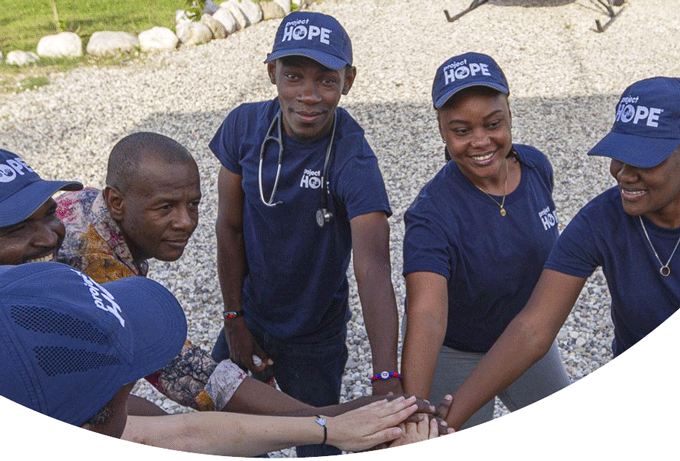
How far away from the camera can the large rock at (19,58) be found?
445 inches

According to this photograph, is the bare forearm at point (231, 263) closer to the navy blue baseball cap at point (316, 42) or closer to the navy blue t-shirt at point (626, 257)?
the navy blue baseball cap at point (316, 42)

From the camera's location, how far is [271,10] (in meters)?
13.2

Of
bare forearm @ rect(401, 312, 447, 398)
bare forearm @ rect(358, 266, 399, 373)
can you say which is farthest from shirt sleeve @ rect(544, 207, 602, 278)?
bare forearm @ rect(358, 266, 399, 373)

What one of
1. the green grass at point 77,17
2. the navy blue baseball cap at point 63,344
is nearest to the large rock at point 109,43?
the green grass at point 77,17

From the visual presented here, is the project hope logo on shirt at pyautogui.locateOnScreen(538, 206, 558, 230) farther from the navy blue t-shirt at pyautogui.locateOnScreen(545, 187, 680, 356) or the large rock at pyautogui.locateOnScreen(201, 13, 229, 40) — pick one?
the large rock at pyautogui.locateOnScreen(201, 13, 229, 40)

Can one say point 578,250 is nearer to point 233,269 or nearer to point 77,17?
point 233,269

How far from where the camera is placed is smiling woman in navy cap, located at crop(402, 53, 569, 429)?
2.41 metres

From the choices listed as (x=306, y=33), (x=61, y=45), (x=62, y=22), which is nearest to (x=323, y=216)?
(x=306, y=33)

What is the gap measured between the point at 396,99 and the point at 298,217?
727cm

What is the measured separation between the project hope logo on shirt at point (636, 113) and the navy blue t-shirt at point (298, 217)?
2.66 feet

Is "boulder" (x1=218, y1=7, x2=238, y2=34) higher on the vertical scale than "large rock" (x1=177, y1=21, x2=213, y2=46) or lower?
higher

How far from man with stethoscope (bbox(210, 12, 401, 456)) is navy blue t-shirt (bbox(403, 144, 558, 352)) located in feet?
0.63

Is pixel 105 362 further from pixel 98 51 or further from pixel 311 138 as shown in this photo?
pixel 98 51

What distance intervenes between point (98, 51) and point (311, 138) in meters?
10.0
